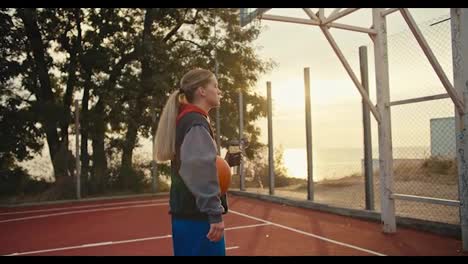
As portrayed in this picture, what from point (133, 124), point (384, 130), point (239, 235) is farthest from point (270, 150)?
point (133, 124)

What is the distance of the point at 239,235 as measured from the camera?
683 cm

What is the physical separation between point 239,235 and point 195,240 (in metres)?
4.40

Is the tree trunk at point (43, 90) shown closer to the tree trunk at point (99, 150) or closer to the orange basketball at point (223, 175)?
the tree trunk at point (99, 150)

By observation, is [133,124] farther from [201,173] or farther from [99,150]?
[201,173]

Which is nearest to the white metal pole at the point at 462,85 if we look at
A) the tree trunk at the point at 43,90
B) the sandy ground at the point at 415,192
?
the sandy ground at the point at 415,192

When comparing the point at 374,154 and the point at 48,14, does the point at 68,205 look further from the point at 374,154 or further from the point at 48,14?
the point at 374,154

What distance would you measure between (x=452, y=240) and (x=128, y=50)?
12.2 metres

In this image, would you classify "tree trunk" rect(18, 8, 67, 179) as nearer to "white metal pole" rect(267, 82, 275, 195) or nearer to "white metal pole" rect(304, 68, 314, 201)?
Result: "white metal pole" rect(267, 82, 275, 195)

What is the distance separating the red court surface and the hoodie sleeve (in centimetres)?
335

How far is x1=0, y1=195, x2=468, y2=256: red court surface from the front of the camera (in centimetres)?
575

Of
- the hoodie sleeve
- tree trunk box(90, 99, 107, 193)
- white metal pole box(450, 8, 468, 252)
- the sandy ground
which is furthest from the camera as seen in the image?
tree trunk box(90, 99, 107, 193)

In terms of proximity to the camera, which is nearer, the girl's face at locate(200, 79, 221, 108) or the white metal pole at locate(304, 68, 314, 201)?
the girl's face at locate(200, 79, 221, 108)

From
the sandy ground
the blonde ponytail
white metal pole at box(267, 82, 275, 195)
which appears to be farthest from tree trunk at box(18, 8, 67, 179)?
the blonde ponytail

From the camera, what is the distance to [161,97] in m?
14.8
